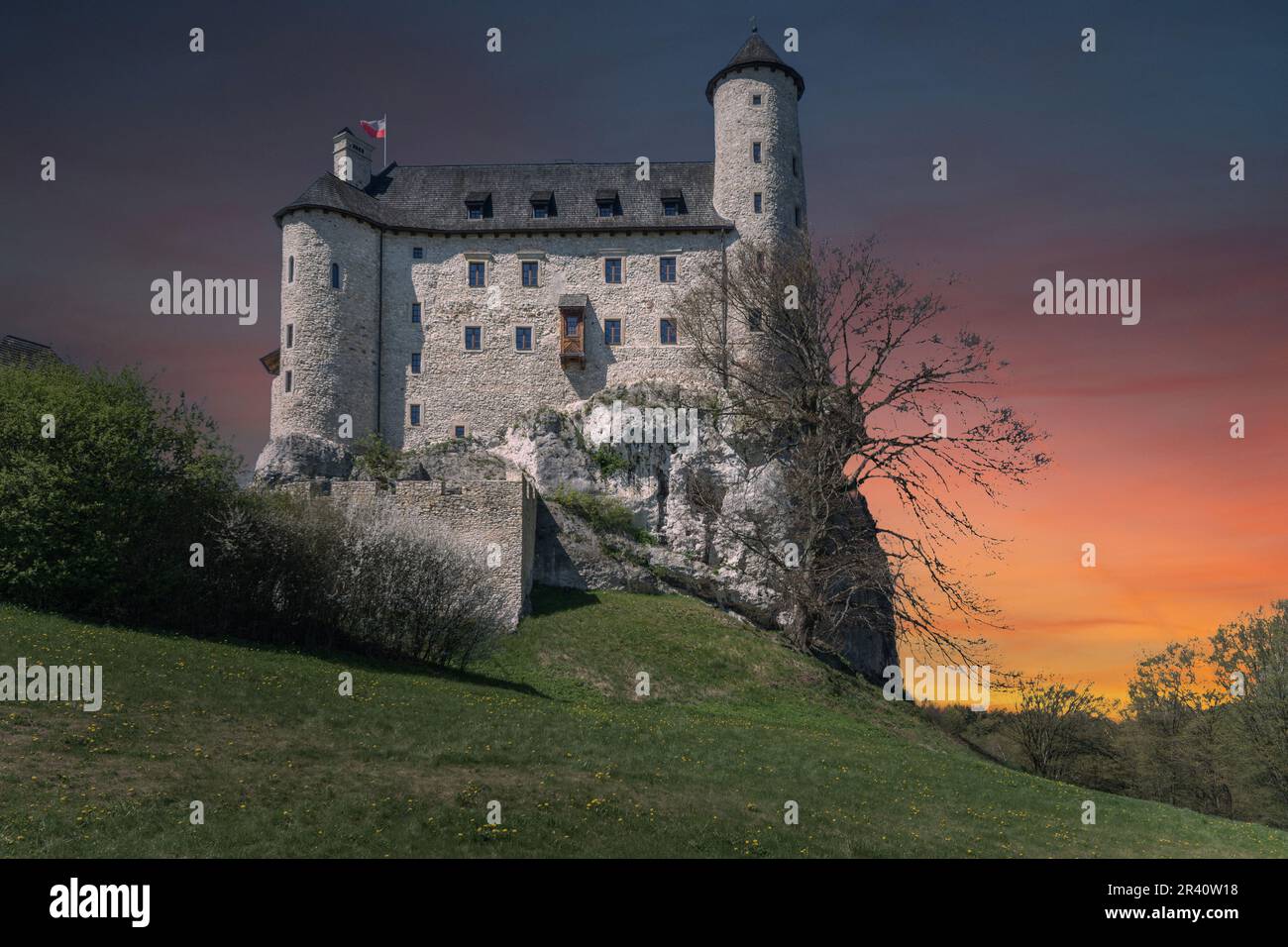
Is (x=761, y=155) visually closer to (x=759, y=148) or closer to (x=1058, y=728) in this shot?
(x=759, y=148)

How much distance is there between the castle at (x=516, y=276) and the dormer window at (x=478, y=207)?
0.08 metres

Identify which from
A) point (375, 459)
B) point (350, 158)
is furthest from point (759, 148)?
point (375, 459)

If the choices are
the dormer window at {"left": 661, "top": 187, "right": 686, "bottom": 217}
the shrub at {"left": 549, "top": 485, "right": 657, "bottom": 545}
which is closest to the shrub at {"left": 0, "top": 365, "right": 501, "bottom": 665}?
the shrub at {"left": 549, "top": 485, "right": 657, "bottom": 545}

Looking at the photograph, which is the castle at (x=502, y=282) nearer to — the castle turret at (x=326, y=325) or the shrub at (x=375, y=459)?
the castle turret at (x=326, y=325)

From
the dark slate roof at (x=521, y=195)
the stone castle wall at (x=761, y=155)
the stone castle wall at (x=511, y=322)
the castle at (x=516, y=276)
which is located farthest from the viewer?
the dark slate roof at (x=521, y=195)

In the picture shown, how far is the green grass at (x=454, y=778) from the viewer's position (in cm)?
1378

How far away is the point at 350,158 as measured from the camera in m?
59.8

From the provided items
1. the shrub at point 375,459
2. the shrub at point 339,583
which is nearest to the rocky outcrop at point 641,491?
the shrub at point 375,459

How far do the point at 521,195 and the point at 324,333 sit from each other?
15.2 m

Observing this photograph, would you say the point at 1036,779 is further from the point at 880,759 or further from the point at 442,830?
the point at 442,830

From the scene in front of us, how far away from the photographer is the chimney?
59750 mm

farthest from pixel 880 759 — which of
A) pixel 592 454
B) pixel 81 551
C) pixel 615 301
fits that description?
pixel 615 301
